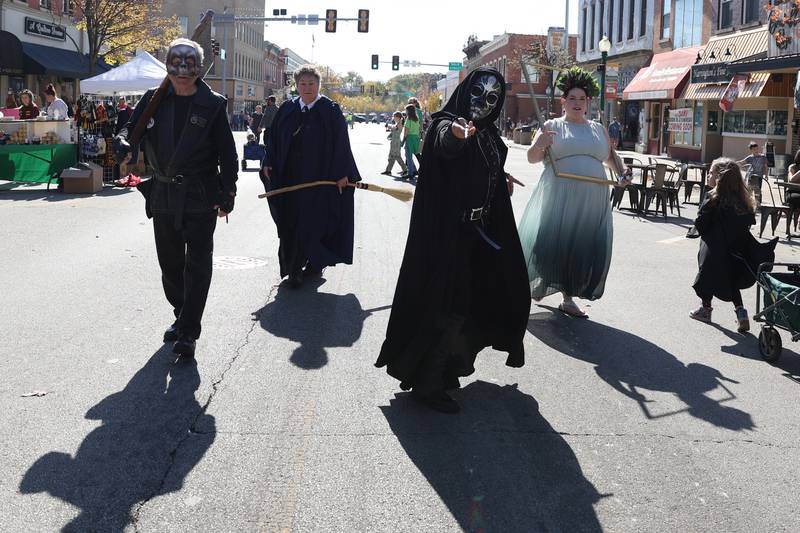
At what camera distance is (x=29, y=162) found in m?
18.4

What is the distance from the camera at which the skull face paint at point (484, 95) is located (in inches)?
205

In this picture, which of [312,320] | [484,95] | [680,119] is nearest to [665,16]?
[680,119]

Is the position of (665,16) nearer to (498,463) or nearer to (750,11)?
(750,11)

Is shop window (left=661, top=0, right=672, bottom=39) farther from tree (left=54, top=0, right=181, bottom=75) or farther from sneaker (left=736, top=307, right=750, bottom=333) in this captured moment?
sneaker (left=736, top=307, right=750, bottom=333)

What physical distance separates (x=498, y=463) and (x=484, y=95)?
2012 mm

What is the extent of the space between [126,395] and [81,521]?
172cm

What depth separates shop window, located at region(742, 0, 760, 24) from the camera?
29763 mm

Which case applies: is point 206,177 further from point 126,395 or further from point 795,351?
point 795,351

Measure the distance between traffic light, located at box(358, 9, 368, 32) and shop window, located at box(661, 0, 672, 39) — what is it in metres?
13.7

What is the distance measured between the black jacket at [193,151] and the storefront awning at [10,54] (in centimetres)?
2983

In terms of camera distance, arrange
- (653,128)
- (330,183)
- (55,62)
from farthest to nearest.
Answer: (653,128), (55,62), (330,183)

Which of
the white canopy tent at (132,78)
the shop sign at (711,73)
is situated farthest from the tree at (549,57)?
the white canopy tent at (132,78)

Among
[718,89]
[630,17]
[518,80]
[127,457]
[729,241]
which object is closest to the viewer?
[127,457]

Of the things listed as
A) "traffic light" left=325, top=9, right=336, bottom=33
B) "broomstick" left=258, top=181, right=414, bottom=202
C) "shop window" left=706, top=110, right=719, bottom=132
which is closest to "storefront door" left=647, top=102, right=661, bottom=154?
"shop window" left=706, top=110, right=719, bottom=132
